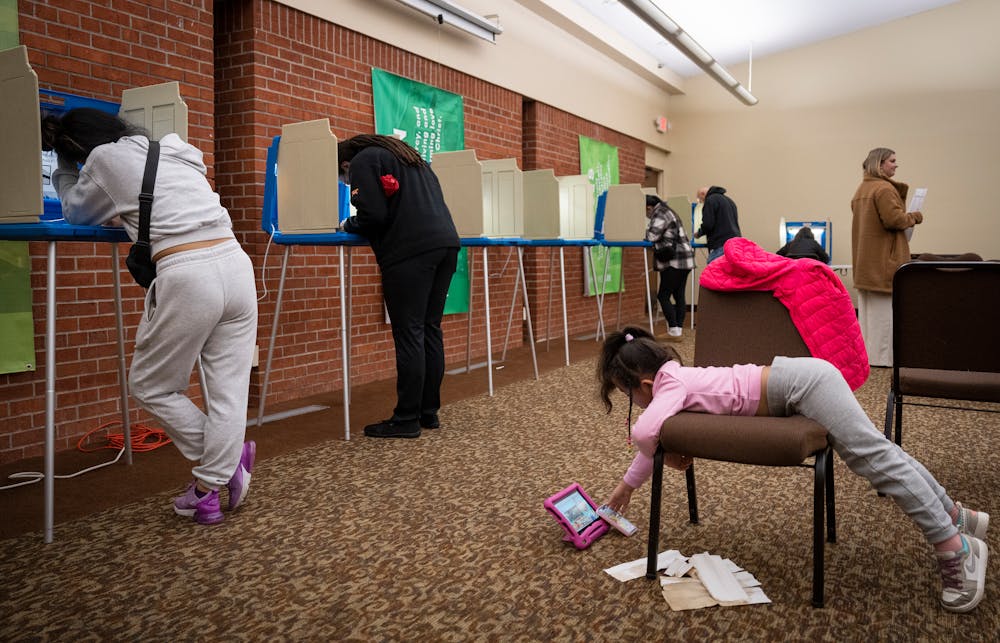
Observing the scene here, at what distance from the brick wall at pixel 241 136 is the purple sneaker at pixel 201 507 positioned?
1.11 metres

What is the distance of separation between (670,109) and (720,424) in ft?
31.5

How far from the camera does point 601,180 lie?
8.14m

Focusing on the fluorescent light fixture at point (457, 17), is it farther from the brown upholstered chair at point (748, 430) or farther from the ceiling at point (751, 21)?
the brown upholstered chair at point (748, 430)

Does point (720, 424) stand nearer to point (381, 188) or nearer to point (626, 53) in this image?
point (381, 188)

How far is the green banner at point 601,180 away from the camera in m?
7.65

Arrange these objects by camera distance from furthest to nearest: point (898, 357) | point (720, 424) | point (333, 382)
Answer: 1. point (333, 382)
2. point (898, 357)
3. point (720, 424)

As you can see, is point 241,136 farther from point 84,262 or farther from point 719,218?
point 719,218

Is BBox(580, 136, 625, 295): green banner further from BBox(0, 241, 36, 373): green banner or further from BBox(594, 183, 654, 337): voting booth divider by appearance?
BBox(0, 241, 36, 373): green banner

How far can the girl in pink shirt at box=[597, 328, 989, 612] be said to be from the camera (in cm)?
165

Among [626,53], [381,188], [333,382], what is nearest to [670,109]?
[626,53]

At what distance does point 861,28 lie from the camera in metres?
9.15

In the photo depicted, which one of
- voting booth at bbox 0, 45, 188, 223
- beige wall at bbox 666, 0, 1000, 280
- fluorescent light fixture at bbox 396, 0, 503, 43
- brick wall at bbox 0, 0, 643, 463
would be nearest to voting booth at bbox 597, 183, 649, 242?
brick wall at bbox 0, 0, 643, 463

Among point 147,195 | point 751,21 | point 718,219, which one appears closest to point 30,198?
point 147,195

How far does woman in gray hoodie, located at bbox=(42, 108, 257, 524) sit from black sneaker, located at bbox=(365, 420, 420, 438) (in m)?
1.07
